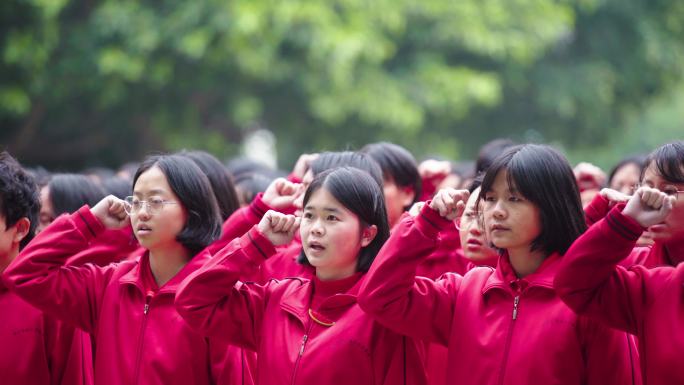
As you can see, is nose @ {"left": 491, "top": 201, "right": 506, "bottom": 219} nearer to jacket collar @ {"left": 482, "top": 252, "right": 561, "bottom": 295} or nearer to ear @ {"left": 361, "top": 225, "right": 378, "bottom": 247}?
jacket collar @ {"left": 482, "top": 252, "right": 561, "bottom": 295}

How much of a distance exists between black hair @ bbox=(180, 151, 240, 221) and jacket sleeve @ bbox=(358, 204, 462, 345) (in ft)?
6.20

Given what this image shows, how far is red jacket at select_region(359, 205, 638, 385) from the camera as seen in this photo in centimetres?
307

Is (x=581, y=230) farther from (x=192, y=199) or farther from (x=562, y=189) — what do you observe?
(x=192, y=199)

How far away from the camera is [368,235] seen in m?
3.62

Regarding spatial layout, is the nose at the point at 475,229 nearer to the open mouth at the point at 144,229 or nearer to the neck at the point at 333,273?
the neck at the point at 333,273

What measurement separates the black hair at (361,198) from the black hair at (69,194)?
2.20 metres

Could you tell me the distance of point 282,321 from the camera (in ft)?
11.5

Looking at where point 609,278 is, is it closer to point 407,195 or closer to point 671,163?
point 671,163

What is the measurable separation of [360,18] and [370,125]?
2380 millimetres

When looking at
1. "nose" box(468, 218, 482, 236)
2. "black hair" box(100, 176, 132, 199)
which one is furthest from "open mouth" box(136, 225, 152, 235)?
"black hair" box(100, 176, 132, 199)

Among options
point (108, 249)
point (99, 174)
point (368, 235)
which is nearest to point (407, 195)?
point (108, 249)

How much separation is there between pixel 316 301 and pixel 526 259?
745 mm

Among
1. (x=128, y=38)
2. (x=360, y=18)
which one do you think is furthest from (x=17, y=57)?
(x=360, y=18)

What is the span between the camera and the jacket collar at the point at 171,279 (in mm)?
3804
